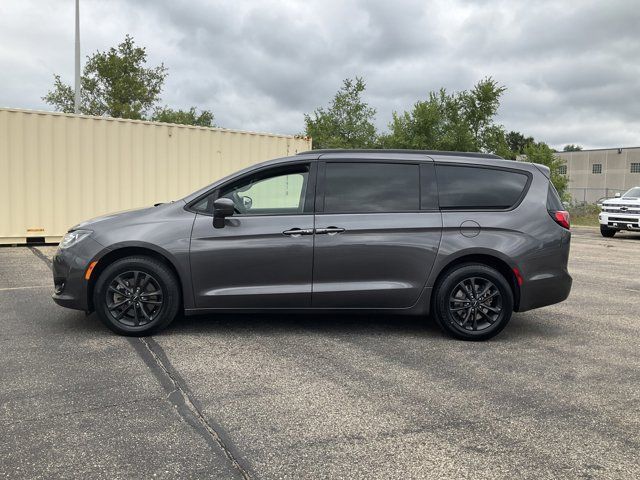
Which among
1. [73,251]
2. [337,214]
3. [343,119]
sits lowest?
[73,251]

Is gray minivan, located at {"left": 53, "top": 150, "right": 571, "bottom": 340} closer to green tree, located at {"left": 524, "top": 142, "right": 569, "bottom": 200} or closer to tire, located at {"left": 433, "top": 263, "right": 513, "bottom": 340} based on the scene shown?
tire, located at {"left": 433, "top": 263, "right": 513, "bottom": 340}

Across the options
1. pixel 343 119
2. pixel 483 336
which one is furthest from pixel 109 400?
pixel 343 119

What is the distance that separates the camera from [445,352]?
4750mm

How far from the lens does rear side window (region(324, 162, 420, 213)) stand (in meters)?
5.13

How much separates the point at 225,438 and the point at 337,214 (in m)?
2.52

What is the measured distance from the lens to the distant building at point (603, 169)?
201 ft

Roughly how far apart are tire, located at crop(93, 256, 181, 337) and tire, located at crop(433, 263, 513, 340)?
2423 millimetres

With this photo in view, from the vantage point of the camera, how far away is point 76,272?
492 cm

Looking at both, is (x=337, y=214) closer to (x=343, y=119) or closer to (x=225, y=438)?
(x=225, y=438)

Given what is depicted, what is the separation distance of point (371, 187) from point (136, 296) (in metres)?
2.34

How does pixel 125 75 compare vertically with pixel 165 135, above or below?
above

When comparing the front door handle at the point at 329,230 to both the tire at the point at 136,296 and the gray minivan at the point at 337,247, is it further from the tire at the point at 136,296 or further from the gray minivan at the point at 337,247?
the tire at the point at 136,296

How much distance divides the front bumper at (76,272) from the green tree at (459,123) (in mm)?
29364

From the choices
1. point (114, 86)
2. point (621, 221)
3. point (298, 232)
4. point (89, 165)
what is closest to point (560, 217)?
point (298, 232)
